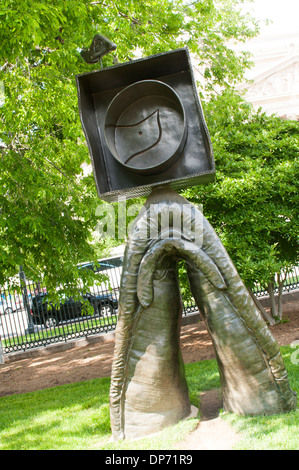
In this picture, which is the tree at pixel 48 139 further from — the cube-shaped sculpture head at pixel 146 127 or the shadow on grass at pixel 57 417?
the shadow on grass at pixel 57 417

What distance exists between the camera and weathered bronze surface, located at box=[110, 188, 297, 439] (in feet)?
13.2

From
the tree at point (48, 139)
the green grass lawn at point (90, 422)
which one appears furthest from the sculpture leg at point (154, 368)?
the tree at point (48, 139)

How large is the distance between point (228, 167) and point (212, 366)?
148 inches

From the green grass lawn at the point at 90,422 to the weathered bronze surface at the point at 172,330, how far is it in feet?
0.58

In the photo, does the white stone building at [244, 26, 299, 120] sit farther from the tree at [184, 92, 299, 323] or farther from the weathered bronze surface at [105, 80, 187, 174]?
the weathered bronze surface at [105, 80, 187, 174]

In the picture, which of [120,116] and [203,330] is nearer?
[120,116]

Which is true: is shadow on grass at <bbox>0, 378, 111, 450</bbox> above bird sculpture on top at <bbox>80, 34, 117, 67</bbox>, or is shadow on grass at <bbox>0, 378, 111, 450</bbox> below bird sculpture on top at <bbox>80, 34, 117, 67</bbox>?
below

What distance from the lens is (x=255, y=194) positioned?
26.2 ft

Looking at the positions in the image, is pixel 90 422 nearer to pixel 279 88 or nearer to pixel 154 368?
pixel 154 368

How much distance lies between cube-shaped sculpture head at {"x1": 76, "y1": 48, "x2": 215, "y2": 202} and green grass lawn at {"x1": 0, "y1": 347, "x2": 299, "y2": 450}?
2.34 m

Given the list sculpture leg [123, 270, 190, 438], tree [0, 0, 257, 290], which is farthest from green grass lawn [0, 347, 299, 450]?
tree [0, 0, 257, 290]

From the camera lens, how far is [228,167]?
833 cm
